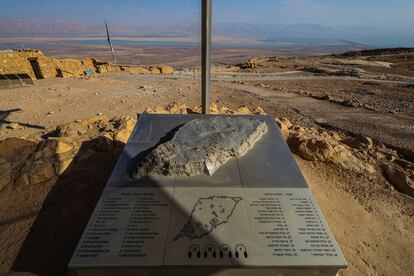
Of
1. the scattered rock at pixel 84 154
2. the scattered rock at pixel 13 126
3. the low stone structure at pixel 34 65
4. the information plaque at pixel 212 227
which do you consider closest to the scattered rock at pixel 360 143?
the information plaque at pixel 212 227

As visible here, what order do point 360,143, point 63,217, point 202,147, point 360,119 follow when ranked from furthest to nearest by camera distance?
point 360,119 < point 360,143 < point 63,217 < point 202,147

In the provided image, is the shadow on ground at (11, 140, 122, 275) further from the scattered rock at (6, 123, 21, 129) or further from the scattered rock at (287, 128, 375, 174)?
the scattered rock at (6, 123, 21, 129)

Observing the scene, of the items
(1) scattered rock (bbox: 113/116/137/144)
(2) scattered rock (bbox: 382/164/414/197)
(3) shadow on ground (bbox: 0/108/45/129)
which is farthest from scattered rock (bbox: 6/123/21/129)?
(2) scattered rock (bbox: 382/164/414/197)

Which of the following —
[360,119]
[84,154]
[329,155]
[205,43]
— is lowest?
[360,119]

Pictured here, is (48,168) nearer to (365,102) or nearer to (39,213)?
(39,213)

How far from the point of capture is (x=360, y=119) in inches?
346

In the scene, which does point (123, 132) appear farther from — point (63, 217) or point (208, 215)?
point (208, 215)

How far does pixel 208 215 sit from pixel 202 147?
91 cm

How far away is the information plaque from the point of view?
6.94 ft

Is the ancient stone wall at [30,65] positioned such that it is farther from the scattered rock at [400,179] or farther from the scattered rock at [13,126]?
the scattered rock at [400,179]

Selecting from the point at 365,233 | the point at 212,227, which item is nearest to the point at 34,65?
the point at 212,227

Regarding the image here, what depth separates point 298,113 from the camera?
9352mm

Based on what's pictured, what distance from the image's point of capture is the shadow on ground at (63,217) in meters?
2.87

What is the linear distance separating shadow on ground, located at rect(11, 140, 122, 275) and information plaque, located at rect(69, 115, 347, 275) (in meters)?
1.00
